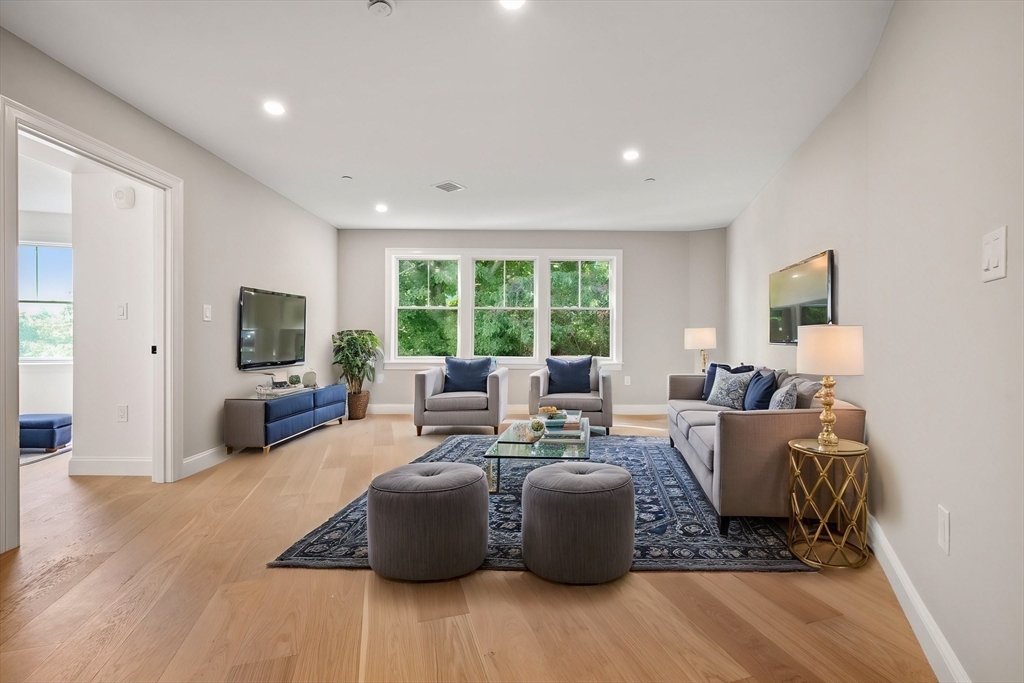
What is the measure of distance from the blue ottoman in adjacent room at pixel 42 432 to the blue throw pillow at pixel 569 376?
190 inches

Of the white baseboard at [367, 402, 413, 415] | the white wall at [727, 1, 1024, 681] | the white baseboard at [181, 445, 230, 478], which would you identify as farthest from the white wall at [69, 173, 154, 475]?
the white wall at [727, 1, 1024, 681]

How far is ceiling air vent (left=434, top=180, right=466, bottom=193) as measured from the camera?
493 cm

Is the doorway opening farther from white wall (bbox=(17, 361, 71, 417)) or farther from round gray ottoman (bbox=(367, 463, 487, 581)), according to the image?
round gray ottoman (bbox=(367, 463, 487, 581))

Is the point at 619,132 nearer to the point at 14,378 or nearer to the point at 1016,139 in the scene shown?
the point at 1016,139

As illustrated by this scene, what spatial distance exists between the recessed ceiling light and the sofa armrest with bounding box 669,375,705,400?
4034mm

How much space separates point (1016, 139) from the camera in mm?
1353

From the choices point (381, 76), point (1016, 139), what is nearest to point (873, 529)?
point (1016, 139)

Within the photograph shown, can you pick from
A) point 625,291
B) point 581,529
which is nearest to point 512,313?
point 625,291

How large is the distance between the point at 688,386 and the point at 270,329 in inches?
167

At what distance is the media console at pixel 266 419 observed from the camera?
4.39 m

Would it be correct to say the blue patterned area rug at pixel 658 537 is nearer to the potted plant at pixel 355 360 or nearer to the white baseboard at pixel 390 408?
the potted plant at pixel 355 360

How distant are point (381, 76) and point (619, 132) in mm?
1715

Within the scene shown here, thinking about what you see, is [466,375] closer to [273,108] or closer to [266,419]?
[266,419]

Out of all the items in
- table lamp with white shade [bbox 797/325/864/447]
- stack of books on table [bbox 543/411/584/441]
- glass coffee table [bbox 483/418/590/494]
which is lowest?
glass coffee table [bbox 483/418/590/494]
